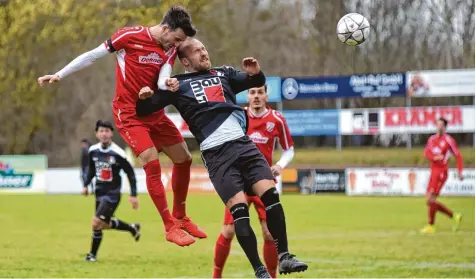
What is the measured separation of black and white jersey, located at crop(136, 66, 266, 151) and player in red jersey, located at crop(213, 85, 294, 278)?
2417 millimetres

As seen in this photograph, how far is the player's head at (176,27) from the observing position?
8.12 m

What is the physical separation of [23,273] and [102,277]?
1.19 meters

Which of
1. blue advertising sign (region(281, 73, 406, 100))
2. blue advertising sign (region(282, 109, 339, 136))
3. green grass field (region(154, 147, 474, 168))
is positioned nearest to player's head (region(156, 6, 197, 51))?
green grass field (region(154, 147, 474, 168))

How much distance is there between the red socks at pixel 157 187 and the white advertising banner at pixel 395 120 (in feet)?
90.9

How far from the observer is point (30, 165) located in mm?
36281

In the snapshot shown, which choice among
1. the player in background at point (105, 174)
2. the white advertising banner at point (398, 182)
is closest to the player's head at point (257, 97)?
the player in background at point (105, 174)

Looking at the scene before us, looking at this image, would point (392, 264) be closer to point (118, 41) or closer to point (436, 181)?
point (436, 181)

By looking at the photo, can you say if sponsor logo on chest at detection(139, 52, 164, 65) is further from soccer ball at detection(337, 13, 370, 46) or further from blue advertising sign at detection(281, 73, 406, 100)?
blue advertising sign at detection(281, 73, 406, 100)

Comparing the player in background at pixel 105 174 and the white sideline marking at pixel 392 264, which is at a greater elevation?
the player in background at pixel 105 174

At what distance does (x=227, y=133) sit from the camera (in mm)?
8148

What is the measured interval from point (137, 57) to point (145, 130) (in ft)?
2.33

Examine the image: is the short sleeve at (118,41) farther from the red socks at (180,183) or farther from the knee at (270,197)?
the knee at (270,197)

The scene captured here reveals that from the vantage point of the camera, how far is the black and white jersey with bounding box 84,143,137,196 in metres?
14.6

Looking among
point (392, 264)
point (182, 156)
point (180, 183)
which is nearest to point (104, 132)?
point (392, 264)
